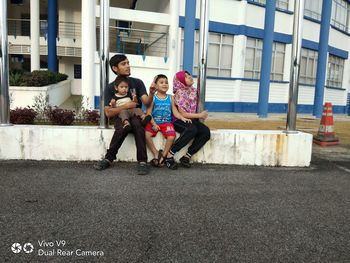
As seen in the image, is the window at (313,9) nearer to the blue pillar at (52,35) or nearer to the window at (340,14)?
the window at (340,14)

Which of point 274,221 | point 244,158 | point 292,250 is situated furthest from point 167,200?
point 244,158

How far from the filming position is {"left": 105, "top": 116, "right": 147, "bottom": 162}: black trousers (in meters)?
4.72

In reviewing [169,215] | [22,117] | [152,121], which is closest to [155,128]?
[152,121]

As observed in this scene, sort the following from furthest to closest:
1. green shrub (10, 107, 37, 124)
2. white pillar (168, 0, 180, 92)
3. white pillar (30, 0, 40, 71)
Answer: white pillar (30, 0, 40, 71) → white pillar (168, 0, 180, 92) → green shrub (10, 107, 37, 124)

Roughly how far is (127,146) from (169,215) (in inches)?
86.5

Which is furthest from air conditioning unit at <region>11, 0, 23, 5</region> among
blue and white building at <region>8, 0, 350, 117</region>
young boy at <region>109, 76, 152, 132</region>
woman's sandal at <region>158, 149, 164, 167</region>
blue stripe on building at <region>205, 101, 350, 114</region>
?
woman's sandal at <region>158, 149, 164, 167</region>

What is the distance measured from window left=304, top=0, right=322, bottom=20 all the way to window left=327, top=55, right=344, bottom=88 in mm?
3181

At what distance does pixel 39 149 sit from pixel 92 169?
0.99 metres

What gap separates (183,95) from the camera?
5238mm

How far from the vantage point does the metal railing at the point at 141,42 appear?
1524 cm

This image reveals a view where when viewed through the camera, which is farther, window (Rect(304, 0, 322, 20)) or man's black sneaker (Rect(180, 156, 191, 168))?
window (Rect(304, 0, 322, 20))

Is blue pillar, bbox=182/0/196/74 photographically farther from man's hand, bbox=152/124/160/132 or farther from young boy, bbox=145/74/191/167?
man's hand, bbox=152/124/160/132

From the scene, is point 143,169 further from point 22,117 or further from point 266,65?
point 266,65

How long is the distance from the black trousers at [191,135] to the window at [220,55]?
36.2 ft
